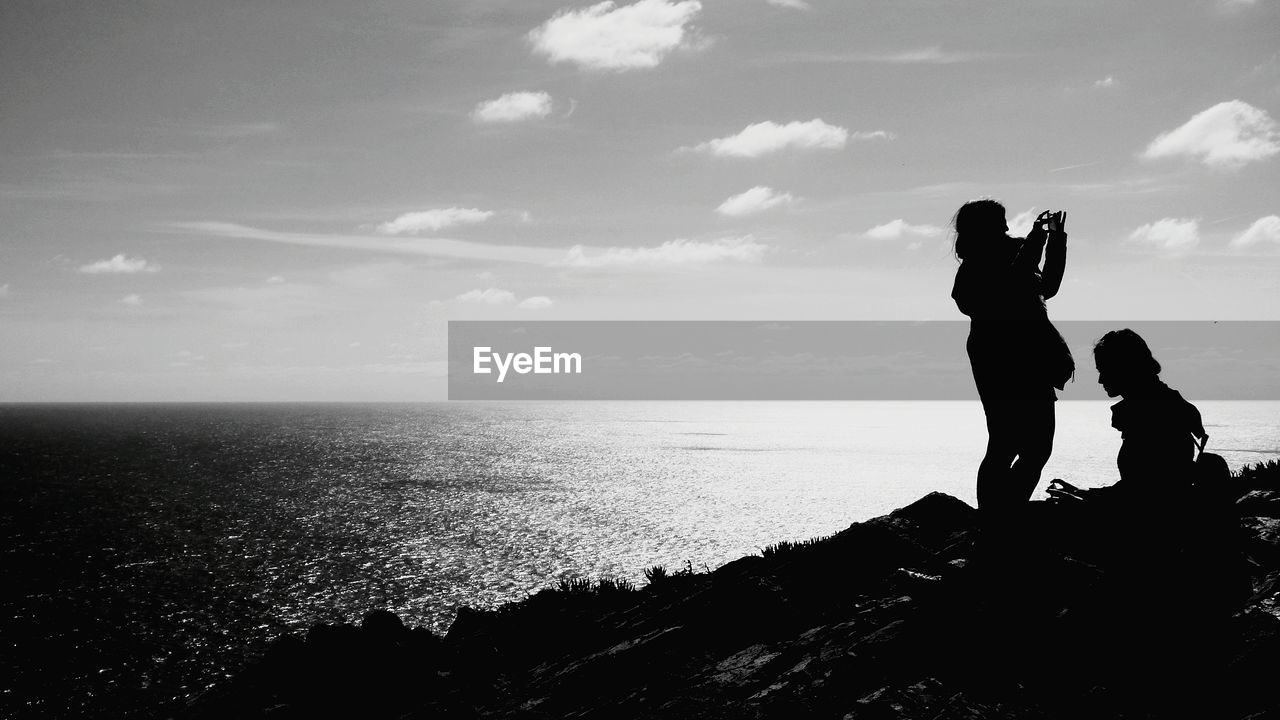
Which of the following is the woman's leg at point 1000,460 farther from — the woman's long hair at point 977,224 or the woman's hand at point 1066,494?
the woman's long hair at point 977,224

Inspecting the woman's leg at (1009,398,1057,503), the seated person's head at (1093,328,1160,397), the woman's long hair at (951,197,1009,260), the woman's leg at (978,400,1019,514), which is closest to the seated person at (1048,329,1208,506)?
the seated person's head at (1093,328,1160,397)

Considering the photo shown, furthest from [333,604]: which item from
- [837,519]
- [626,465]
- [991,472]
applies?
[626,465]

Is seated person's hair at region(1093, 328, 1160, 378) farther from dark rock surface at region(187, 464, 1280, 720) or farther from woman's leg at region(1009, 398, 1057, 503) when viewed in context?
dark rock surface at region(187, 464, 1280, 720)

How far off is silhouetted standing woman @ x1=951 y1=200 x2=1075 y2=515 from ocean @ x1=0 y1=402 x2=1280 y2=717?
2910 centimetres

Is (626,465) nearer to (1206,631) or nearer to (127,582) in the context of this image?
(127,582)

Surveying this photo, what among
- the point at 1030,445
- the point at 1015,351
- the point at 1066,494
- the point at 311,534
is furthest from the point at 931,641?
the point at 311,534

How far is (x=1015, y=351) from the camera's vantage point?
5758 millimetres

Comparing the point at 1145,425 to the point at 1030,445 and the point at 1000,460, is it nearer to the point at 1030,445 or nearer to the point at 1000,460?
the point at 1030,445

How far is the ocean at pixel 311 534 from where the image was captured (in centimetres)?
3150

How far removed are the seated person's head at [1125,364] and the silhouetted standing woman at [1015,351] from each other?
1.60 feet

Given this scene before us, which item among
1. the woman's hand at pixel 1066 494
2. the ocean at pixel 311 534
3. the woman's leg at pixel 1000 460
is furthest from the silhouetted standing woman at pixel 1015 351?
the ocean at pixel 311 534

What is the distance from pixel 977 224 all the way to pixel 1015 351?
1207 millimetres

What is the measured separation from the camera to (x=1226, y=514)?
214 inches

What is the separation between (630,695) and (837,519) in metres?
68.3
